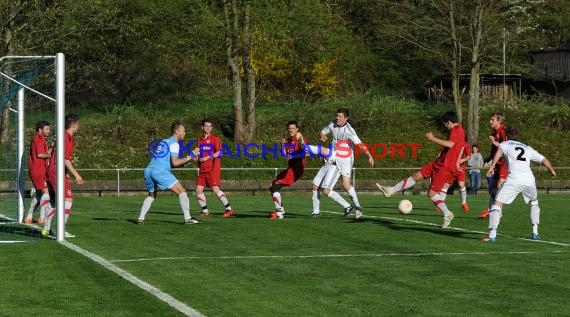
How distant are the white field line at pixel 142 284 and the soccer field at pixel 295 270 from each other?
0.19ft

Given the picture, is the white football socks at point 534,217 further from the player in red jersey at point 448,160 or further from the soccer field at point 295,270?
the player in red jersey at point 448,160

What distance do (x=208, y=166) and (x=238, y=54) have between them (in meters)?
24.0

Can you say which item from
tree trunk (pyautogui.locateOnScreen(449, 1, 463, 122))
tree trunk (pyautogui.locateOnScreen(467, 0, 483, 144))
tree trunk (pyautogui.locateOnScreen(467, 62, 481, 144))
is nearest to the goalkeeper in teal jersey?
tree trunk (pyautogui.locateOnScreen(449, 1, 463, 122))

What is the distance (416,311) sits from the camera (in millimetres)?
9555

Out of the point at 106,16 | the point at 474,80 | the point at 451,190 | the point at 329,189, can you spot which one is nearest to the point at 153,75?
the point at 106,16

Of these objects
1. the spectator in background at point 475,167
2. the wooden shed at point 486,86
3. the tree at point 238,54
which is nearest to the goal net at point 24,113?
the spectator in background at point 475,167

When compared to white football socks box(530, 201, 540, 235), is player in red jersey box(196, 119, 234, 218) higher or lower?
higher

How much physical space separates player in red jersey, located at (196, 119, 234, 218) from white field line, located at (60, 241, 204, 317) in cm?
758

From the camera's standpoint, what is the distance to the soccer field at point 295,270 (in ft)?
32.4

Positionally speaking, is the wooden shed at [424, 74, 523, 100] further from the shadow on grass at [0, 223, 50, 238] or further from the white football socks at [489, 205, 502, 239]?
the white football socks at [489, 205, 502, 239]

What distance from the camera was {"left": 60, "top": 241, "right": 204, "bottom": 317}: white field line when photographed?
9489 mm

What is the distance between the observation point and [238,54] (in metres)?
47.4

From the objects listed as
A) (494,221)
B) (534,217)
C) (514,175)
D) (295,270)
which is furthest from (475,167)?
(295,270)

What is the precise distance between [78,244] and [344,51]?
46418 mm
